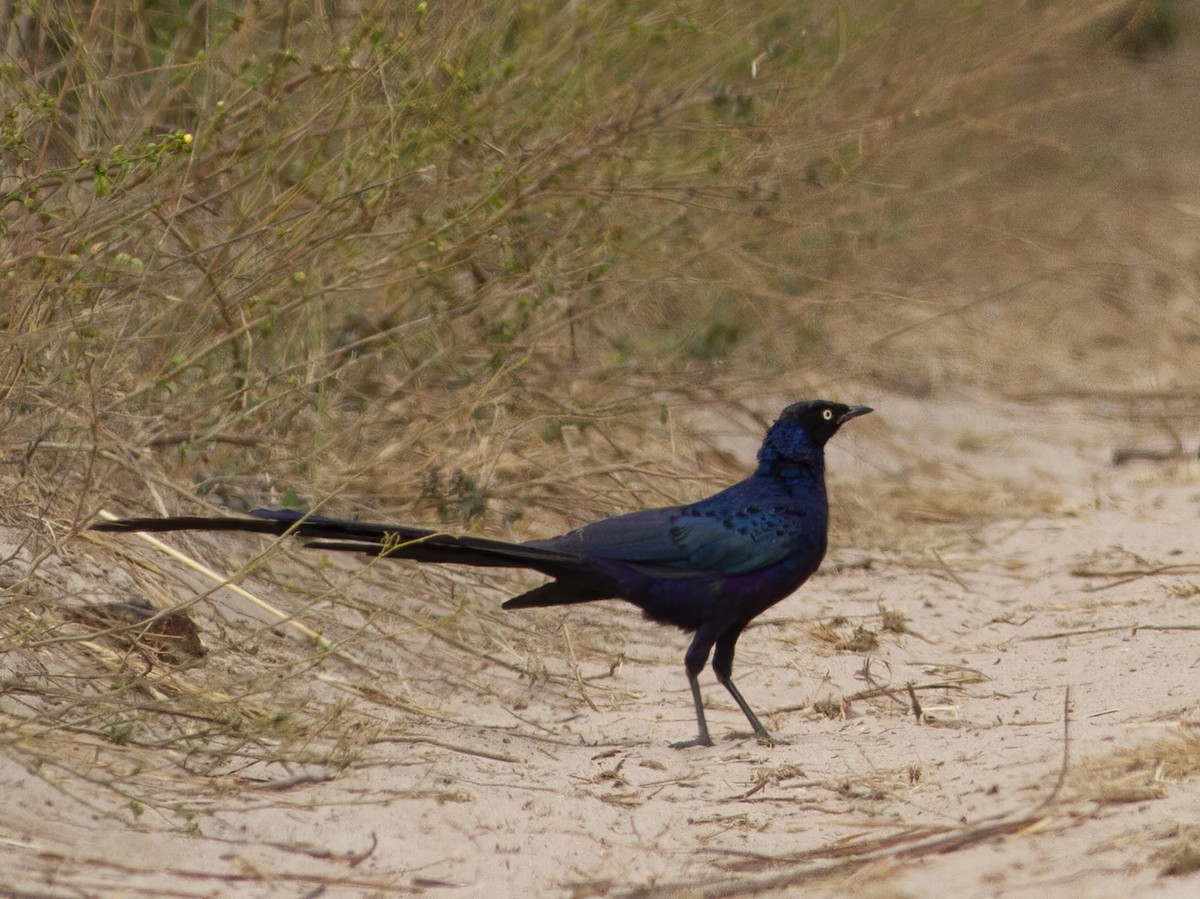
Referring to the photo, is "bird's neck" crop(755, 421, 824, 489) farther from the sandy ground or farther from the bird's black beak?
the sandy ground

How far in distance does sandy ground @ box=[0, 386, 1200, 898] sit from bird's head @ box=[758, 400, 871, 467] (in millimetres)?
824

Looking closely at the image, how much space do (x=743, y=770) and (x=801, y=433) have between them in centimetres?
122

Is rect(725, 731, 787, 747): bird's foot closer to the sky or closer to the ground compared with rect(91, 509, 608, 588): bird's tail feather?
closer to the ground

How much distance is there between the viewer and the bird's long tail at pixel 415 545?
14.8ft

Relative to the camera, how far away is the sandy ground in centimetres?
361

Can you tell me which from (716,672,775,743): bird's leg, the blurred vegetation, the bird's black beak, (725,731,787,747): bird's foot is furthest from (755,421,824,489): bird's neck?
the blurred vegetation

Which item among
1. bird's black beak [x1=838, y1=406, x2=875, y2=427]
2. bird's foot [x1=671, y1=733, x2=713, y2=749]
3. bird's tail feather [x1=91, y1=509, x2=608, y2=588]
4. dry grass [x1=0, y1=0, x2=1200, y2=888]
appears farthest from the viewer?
bird's black beak [x1=838, y1=406, x2=875, y2=427]

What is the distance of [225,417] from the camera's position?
5.84 metres

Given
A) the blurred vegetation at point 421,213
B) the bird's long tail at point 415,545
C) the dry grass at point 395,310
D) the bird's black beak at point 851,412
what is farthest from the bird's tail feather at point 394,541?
the bird's black beak at point 851,412

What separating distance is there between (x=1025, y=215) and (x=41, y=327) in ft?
25.1

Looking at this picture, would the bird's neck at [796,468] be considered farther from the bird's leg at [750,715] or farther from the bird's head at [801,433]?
the bird's leg at [750,715]

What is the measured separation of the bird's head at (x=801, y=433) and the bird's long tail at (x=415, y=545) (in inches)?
28.3

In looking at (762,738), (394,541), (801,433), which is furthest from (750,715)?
(394,541)

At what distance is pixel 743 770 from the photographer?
466 centimetres
